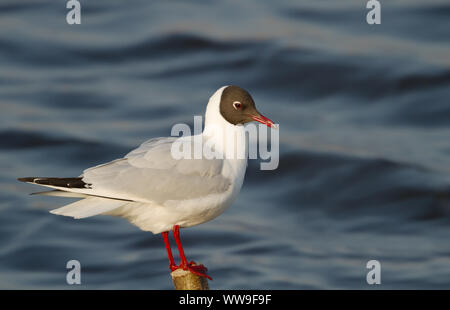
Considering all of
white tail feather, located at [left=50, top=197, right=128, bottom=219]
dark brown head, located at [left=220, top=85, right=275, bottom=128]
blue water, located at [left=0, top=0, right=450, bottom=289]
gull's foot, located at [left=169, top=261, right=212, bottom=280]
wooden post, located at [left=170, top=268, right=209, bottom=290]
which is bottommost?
wooden post, located at [left=170, top=268, right=209, bottom=290]

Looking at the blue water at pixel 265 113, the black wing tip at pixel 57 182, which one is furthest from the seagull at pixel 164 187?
the blue water at pixel 265 113

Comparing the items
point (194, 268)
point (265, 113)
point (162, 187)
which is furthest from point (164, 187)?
point (265, 113)

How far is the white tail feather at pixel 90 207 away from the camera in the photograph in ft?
21.2

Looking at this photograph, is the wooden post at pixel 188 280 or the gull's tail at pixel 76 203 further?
the wooden post at pixel 188 280

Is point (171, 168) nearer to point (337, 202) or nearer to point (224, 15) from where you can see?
point (337, 202)

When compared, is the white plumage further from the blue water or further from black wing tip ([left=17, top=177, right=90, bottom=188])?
the blue water

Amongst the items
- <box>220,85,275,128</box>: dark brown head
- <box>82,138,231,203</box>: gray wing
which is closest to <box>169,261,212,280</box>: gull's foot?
<box>82,138,231,203</box>: gray wing

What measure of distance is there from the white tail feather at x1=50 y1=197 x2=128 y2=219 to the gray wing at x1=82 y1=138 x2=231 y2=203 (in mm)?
151

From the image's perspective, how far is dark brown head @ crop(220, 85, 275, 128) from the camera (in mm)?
7195

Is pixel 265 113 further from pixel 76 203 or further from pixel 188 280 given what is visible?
pixel 76 203

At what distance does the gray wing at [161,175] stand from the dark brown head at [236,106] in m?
0.44

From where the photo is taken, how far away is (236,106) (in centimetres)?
721

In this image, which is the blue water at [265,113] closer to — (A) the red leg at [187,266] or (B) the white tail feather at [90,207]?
(A) the red leg at [187,266]

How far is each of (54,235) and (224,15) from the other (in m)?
8.13
